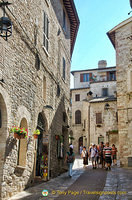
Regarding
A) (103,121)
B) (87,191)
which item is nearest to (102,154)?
(87,191)

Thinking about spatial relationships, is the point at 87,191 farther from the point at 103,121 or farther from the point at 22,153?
the point at 103,121

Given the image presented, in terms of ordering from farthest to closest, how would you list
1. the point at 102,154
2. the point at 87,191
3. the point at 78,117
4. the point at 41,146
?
the point at 78,117, the point at 102,154, the point at 41,146, the point at 87,191

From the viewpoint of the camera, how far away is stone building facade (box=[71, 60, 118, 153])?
32.8 m

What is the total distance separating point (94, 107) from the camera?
1352 inches

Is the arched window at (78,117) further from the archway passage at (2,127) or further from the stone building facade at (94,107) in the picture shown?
the archway passage at (2,127)

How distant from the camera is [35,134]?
35.3ft

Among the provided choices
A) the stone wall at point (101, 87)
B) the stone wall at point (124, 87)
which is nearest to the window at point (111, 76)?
the stone wall at point (101, 87)

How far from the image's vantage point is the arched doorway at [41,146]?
40.4 feet

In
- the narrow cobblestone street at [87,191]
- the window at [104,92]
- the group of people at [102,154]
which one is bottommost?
the narrow cobblestone street at [87,191]

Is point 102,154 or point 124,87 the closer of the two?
point 102,154

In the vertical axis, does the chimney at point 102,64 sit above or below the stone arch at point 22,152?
above

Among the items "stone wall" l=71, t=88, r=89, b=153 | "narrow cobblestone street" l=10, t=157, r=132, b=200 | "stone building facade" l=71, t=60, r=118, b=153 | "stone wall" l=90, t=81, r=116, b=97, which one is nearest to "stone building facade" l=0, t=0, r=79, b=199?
"narrow cobblestone street" l=10, t=157, r=132, b=200

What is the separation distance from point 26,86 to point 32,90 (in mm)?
683

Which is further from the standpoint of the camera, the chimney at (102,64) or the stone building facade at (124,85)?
the chimney at (102,64)
